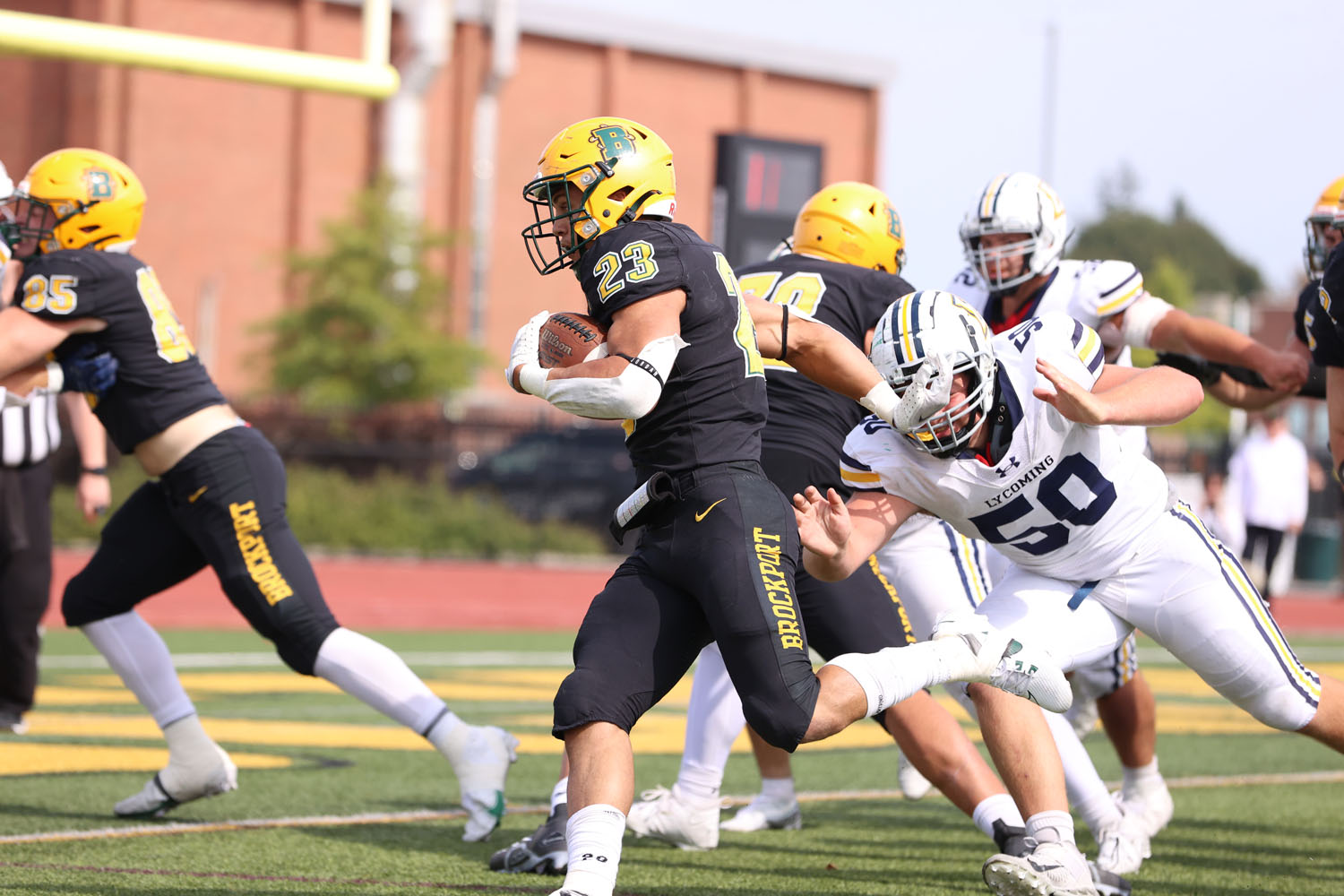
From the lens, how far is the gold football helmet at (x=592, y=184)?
4035 millimetres

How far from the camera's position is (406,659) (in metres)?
10.9

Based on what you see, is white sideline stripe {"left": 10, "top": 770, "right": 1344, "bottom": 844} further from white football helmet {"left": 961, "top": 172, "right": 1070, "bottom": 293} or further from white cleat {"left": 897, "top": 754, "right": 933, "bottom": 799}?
white football helmet {"left": 961, "top": 172, "right": 1070, "bottom": 293}

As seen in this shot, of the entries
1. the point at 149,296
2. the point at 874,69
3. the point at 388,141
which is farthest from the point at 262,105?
the point at 149,296

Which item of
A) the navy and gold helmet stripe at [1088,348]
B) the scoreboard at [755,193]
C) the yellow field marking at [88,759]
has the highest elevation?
the scoreboard at [755,193]

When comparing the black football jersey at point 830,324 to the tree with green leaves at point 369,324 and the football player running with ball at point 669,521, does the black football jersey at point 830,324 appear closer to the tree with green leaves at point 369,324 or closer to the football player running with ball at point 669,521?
the football player running with ball at point 669,521

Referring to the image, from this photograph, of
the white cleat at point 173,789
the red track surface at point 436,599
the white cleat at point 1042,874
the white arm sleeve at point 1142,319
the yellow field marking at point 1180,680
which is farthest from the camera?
the red track surface at point 436,599

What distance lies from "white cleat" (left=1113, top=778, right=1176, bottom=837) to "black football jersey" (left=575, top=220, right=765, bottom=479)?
2.35 meters

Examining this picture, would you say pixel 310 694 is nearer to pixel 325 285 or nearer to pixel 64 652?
pixel 64 652

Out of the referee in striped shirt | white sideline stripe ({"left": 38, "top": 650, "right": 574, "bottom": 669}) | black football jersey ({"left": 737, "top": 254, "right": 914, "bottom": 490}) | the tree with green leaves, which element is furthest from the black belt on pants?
the tree with green leaves

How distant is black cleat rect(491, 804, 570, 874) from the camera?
→ 4.79 metres

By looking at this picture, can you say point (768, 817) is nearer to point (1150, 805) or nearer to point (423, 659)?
point (1150, 805)

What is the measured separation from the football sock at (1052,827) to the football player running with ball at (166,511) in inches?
68.9

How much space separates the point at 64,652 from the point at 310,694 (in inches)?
100

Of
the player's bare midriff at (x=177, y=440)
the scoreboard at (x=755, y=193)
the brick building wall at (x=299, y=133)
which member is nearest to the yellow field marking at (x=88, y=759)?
the player's bare midriff at (x=177, y=440)
